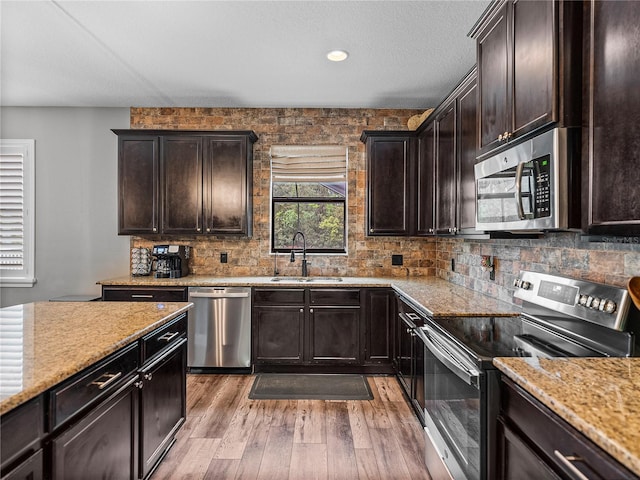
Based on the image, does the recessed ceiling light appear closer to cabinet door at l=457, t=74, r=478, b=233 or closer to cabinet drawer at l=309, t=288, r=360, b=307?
cabinet door at l=457, t=74, r=478, b=233

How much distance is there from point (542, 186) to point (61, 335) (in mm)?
2025

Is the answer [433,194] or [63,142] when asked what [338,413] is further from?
[63,142]

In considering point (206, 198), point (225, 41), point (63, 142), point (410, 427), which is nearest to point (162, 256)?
point (206, 198)

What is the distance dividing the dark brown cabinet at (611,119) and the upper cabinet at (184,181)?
308 centimetres

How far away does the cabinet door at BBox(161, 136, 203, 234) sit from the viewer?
3.91m

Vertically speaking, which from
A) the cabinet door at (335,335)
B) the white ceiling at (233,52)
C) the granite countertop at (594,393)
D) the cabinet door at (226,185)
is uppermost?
the white ceiling at (233,52)

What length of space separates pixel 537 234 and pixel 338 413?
6.12 ft

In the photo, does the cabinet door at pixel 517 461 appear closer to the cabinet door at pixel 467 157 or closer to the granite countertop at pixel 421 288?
the granite countertop at pixel 421 288

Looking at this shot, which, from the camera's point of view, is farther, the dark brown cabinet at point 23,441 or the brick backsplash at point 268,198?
the brick backsplash at point 268,198

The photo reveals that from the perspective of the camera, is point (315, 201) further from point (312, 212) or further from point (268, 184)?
point (268, 184)

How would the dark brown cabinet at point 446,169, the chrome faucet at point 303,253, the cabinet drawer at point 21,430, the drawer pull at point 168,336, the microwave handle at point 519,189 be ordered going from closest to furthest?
the cabinet drawer at point 21,430 → the microwave handle at point 519,189 → the drawer pull at point 168,336 → the dark brown cabinet at point 446,169 → the chrome faucet at point 303,253

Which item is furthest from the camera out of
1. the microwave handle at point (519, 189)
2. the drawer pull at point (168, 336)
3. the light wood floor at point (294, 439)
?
the light wood floor at point (294, 439)

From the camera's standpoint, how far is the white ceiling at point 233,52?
8.07 ft

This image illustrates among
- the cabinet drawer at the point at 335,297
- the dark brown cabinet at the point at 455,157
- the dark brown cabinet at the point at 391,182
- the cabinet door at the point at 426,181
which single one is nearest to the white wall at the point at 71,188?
the cabinet drawer at the point at 335,297
